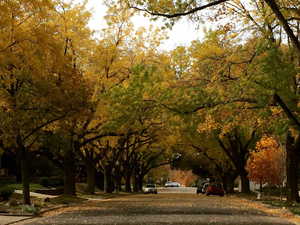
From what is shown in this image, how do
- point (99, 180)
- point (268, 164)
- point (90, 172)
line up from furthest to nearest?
point (99, 180)
point (268, 164)
point (90, 172)

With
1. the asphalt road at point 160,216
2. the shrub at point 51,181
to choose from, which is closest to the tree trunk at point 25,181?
the asphalt road at point 160,216

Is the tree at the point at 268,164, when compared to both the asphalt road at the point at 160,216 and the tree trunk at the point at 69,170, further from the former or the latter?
the asphalt road at the point at 160,216

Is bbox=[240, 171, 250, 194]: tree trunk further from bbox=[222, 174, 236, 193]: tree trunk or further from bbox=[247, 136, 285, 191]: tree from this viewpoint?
bbox=[222, 174, 236, 193]: tree trunk

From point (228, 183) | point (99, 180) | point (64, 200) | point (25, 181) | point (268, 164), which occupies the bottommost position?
point (64, 200)

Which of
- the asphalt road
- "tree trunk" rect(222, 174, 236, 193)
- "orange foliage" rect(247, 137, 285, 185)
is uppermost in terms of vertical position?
"orange foliage" rect(247, 137, 285, 185)

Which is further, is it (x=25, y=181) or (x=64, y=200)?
(x=64, y=200)

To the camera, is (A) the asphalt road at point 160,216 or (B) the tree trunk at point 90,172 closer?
(A) the asphalt road at point 160,216

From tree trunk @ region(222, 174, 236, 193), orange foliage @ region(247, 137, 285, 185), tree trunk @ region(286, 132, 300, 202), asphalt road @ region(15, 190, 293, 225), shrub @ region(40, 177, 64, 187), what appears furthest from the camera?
tree trunk @ region(222, 174, 236, 193)

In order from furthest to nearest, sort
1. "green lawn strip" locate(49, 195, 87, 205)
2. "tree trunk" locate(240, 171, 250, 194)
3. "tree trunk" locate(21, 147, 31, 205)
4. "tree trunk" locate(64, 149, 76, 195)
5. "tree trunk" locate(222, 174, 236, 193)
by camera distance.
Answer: "tree trunk" locate(222, 174, 236, 193)
"tree trunk" locate(240, 171, 250, 194)
"tree trunk" locate(64, 149, 76, 195)
"green lawn strip" locate(49, 195, 87, 205)
"tree trunk" locate(21, 147, 31, 205)

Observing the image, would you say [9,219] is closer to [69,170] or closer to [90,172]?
[69,170]

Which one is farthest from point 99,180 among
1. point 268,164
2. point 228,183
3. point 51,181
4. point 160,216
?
point 160,216

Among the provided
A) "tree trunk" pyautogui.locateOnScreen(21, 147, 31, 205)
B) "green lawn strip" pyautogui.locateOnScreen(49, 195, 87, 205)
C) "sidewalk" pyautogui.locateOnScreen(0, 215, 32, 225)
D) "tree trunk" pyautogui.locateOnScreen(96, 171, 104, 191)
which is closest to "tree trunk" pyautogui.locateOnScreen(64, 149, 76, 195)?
"green lawn strip" pyautogui.locateOnScreen(49, 195, 87, 205)

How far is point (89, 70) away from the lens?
3331cm

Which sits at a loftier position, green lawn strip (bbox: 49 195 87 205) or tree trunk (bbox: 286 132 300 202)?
tree trunk (bbox: 286 132 300 202)
